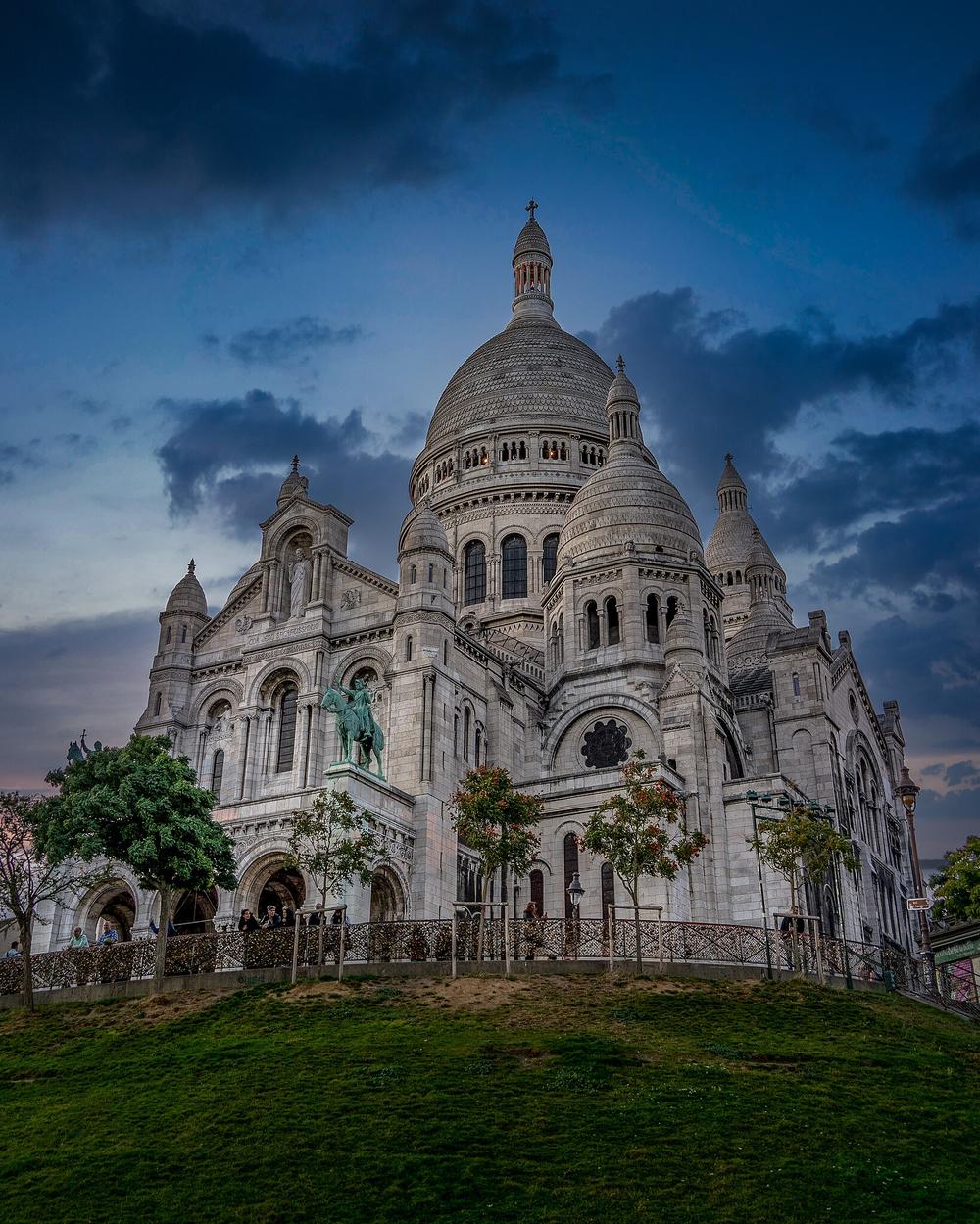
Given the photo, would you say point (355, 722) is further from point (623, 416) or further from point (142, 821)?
point (623, 416)

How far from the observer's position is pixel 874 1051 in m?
27.2

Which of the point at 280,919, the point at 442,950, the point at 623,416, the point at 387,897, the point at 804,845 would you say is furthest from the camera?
the point at 623,416

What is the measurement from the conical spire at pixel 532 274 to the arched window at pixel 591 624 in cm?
3477

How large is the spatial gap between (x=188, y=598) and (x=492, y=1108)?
135 ft

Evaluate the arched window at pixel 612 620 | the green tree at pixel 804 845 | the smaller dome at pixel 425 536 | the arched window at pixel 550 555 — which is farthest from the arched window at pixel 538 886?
the arched window at pixel 550 555

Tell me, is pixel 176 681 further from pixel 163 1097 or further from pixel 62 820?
pixel 163 1097

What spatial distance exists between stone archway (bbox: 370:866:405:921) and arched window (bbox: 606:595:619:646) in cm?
1835

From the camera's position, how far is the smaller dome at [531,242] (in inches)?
3693

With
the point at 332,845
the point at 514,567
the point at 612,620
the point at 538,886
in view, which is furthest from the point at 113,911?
the point at 514,567

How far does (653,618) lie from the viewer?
60.0 metres

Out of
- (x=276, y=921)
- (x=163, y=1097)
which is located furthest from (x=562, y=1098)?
(x=276, y=921)

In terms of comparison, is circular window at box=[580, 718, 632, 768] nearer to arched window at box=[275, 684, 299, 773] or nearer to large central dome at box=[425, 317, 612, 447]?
arched window at box=[275, 684, 299, 773]

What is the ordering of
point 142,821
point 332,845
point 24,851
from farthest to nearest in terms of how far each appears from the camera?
1. point 332,845
2. point 24,851
3. point 142,821

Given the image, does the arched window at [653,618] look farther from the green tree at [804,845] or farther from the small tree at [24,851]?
the small tree at [24,851]
